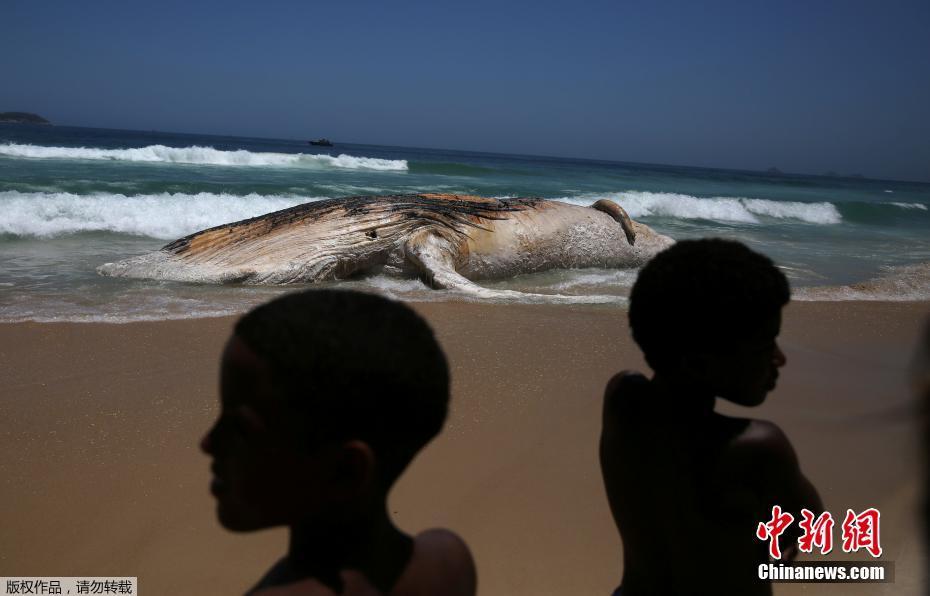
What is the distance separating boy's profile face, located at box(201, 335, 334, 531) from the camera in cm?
108

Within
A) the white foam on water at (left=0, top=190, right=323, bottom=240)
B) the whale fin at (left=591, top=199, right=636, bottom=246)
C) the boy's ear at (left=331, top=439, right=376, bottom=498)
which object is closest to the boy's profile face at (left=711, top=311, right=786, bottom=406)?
the boy's ear at (left=331, top=439, right=376, bottom=498)

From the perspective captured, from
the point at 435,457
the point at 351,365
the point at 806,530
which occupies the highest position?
the point at 351,365

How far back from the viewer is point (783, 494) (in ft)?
4.98

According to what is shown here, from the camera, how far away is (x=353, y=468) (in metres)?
1.11

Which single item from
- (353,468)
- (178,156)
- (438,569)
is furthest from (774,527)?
(178,156)

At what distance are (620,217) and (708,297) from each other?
704cm

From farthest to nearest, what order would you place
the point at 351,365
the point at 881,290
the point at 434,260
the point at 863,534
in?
the point at 881,290 < the point at 434,260 < the point at 863,534 < the point at 351,365

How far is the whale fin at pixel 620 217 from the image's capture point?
827 cm

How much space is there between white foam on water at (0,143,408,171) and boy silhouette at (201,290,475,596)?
2722 cm

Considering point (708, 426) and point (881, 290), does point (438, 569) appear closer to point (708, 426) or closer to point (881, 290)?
point (708, 426)

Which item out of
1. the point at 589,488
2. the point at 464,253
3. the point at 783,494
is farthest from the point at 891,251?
the point at 783,494

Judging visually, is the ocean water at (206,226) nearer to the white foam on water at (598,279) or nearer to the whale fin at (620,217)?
the white foam on water at (598,279)

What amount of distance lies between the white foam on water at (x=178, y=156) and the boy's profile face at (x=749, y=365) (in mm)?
27322

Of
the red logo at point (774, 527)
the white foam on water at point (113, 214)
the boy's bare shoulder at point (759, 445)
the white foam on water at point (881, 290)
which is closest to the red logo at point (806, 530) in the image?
the red logo at point (774, 527)
